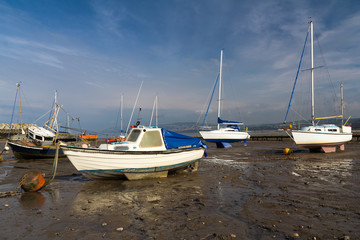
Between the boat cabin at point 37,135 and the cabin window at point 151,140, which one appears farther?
the boat cabin at point 37,135

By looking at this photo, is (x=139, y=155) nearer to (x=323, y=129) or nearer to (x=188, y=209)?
(x=188, y=209)

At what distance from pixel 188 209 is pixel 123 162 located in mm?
4502

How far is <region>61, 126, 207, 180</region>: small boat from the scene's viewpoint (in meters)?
10.4

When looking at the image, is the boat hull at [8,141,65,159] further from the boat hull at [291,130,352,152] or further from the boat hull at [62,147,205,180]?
the boat hull at [291,130,352,152]

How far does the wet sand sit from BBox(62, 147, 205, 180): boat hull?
497mm

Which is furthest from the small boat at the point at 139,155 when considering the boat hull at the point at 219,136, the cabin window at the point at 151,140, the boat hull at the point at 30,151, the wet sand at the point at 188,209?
the boat hull at the point at 219,136

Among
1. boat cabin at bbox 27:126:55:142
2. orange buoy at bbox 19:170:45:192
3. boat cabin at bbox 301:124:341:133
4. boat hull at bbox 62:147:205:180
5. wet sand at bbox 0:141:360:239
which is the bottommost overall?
wet sand at bbox 0:141:360:239

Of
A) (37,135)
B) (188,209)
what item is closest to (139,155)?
(188,209)

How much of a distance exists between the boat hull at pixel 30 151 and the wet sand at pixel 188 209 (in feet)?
31.4

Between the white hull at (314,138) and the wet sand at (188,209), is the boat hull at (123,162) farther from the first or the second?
the white hull at (314,138)

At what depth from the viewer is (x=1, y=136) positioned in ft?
196

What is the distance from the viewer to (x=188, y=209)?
24.5 ft

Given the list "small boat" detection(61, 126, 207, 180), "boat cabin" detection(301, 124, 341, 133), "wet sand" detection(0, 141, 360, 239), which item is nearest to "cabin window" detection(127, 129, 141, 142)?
"small boat" detection(61, 126, 207, 180)

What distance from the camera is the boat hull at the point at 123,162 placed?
10367 millimetres
